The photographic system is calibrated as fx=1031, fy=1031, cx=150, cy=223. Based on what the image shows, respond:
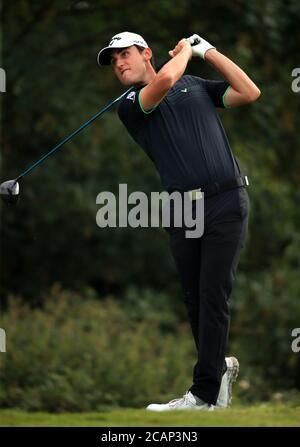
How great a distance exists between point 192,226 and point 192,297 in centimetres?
49

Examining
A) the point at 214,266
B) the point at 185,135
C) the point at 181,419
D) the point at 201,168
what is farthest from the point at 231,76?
the point at 181,419

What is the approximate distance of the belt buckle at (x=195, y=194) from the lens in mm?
6086

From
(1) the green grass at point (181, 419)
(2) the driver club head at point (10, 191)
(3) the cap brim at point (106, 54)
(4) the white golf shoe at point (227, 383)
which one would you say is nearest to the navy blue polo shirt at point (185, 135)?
(3) the cap brim at point (106, 54)

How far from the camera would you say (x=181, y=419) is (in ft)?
20.1

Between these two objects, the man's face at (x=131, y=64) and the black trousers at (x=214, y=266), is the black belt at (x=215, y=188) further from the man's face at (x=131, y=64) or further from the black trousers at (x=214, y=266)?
the man's face at (x=131, y=64)

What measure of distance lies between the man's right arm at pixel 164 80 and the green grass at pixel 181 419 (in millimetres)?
1863

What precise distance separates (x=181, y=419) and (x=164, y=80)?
78.6 inches

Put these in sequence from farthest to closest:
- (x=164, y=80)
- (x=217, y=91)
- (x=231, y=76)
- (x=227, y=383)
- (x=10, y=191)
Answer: (x=10, y=191), (x=227, y=383), (x=217, y=91), (x=231, y=76), (x=164, y=80)

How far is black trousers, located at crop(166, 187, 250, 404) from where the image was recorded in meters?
6.14

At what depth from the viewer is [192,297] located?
637 centimetres

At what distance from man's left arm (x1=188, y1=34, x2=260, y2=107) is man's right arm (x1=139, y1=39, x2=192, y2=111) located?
0.12m

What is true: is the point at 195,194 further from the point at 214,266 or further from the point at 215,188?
the point at 214,266

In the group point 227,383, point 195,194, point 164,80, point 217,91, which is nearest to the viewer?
point 164,80
